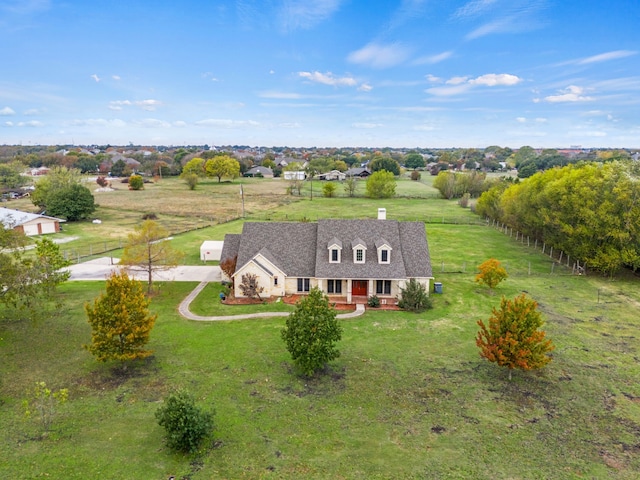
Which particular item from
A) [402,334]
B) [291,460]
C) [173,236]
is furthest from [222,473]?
[173,236]

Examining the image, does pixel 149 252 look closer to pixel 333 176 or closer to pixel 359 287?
pixel 359 287

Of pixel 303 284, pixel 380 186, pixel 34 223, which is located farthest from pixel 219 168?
pixel 303 284

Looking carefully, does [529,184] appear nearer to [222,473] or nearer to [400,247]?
[400,247]

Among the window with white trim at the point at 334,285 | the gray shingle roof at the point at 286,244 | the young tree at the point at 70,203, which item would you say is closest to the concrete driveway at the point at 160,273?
the gray shingle roof at the point at 286,244

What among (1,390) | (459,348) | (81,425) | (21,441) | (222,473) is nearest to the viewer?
(222,473)

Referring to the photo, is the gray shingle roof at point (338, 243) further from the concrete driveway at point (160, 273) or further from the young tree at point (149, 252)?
the young tree at point (149, 252)

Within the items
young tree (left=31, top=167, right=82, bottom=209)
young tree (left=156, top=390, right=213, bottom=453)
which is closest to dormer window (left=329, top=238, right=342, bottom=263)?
young tree (left=156, top=390, right=213, bottom=453)
